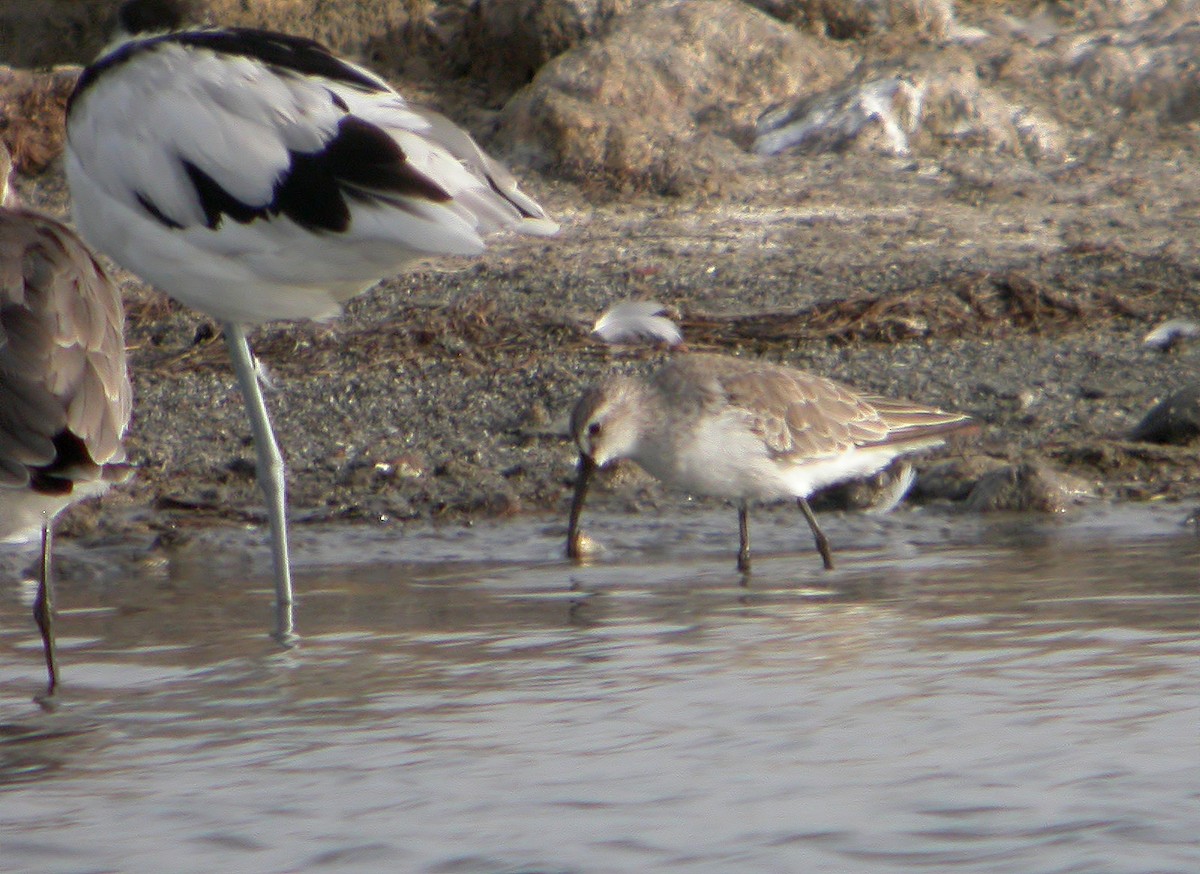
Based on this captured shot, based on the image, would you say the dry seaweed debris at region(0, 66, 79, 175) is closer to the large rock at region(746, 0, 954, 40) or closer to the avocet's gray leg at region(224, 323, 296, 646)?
the large rock at region(746, 0, 954, 40)

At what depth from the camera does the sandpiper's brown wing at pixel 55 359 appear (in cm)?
451

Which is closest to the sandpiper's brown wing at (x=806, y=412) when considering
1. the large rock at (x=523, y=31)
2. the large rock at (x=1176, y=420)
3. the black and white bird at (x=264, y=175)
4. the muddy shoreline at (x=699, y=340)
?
the muddy shoreline at (x=699, y=340)

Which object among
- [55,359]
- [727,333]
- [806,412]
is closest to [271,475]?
[55,359]

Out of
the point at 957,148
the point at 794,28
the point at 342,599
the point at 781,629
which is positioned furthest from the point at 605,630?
the point at 794,28

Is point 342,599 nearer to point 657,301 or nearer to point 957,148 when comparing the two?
point 657,301

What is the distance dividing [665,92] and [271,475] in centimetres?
628

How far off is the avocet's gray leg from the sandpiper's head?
1.27m

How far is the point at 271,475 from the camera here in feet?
21.2

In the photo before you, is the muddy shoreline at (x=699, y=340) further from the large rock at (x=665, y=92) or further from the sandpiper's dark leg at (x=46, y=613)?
the sandpiper's dark leg at (x=46, y=613)

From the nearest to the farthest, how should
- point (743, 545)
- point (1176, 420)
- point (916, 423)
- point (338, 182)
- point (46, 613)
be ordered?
point (338, 182) → point (46, 613) → point (743, 545) → point (916, 423) → point (1176, 420)

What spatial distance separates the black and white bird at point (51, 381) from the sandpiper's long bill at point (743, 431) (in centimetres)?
224

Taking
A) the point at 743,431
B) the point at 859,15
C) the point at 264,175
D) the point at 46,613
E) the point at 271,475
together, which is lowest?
the point at 46,613

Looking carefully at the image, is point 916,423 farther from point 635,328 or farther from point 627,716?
point 627,716

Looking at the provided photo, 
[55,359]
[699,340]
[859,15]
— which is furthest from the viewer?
[859,15]
